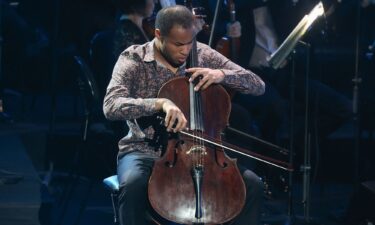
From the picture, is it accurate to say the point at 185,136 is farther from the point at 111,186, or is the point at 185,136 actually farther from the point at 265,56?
the point at 265,56

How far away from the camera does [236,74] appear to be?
3.88 meters

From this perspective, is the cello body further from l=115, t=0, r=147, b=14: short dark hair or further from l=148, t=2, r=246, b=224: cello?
l=115, t=0, r=147, b=14: short dark hair

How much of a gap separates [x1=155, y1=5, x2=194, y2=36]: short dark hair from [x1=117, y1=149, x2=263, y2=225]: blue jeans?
0.60m

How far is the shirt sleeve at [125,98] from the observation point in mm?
3607

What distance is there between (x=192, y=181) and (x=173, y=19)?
772 millimetres

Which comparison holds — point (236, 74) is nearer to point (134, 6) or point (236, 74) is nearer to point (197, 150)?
point (197, 150)

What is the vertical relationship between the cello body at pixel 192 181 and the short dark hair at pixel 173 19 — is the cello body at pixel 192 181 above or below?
below

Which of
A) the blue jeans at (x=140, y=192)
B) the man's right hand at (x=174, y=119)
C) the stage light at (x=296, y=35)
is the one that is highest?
the stage light at (x=296, y=35)

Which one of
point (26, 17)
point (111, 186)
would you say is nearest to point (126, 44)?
point (111, 186)

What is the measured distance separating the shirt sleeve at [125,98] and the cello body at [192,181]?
99mm

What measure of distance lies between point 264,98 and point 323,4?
1.11m

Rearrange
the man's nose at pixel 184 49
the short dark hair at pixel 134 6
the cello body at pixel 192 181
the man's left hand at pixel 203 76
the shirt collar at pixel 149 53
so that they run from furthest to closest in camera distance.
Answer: the short dark hair at pixel 134 6 → the shirt collar at pixel 149 53 → the man's nose at pixel 184 49 → the man's left hand at pixel 203 76 → the cello body at pixel 192 181

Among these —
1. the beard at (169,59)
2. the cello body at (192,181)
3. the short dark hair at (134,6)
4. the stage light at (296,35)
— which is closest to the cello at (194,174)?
the cello body at (192,181)

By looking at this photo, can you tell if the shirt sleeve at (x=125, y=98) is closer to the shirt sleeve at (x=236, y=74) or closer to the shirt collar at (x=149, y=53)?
the shirt collar at (x=149, y=53)
